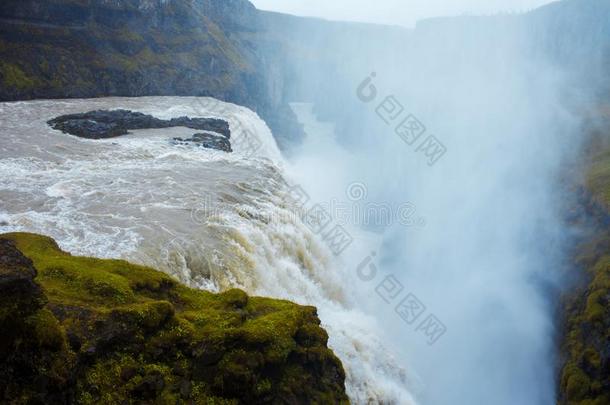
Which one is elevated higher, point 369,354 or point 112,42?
point 369,354

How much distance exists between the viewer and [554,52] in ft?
273

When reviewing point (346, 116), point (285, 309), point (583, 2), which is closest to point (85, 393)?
point (285, 309)

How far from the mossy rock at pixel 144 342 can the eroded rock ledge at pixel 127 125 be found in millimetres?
23626

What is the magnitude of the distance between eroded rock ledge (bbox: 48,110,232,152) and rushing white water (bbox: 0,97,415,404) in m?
1.62

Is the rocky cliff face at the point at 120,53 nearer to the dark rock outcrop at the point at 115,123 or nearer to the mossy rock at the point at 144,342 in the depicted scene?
the dark rock outcrop at the point at 115,123

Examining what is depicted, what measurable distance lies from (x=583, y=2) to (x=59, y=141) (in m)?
90.0

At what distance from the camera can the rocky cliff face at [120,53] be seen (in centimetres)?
4694

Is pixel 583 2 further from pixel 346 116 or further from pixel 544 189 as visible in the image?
pixel 544 189

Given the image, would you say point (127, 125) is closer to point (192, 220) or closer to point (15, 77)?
point (15, 77)

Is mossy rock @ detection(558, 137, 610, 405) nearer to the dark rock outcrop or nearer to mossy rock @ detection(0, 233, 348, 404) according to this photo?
mossy rock @ detection(0, 233, 348, 404)

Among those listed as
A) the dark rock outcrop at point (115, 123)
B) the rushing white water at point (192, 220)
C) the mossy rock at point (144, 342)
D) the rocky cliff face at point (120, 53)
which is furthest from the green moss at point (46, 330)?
the rocky cliff face at point (120, 53)

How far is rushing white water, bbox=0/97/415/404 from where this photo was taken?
55.6 feet

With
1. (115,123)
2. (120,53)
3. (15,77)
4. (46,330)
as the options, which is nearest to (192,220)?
(46,330)

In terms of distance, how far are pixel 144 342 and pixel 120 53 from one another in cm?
5696
